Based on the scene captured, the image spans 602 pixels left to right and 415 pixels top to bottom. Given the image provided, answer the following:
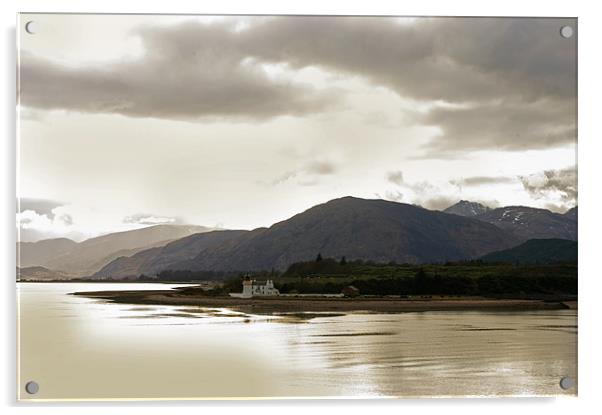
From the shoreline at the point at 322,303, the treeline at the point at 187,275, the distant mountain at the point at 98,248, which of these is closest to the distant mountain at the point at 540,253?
the shoreline at the point at 322,303

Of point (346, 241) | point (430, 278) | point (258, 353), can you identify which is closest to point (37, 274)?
point (258, 353)

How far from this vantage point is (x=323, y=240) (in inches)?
114

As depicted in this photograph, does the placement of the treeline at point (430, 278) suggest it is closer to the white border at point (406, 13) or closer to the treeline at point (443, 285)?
the treeline at point (443, 285)

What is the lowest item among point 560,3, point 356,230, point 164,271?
point 164,271

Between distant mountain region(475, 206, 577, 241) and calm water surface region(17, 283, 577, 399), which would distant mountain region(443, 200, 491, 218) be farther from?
calm water surface region(17, 283, 577, 399)

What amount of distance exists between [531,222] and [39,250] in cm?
210

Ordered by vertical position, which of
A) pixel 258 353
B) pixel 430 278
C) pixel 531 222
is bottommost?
pixel 258 353

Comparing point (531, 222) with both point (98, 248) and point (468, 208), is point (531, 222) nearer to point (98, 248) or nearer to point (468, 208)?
point (468, 208)

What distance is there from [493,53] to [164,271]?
67.7 inches

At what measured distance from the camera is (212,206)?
2.89 m

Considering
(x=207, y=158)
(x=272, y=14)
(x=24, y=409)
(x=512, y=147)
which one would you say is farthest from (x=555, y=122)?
(x=24, y=409)

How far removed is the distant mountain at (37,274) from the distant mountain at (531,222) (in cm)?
182

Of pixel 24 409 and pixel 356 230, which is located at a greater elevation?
pixel 356 230

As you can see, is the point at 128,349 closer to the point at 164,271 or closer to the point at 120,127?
the point at 164,271
